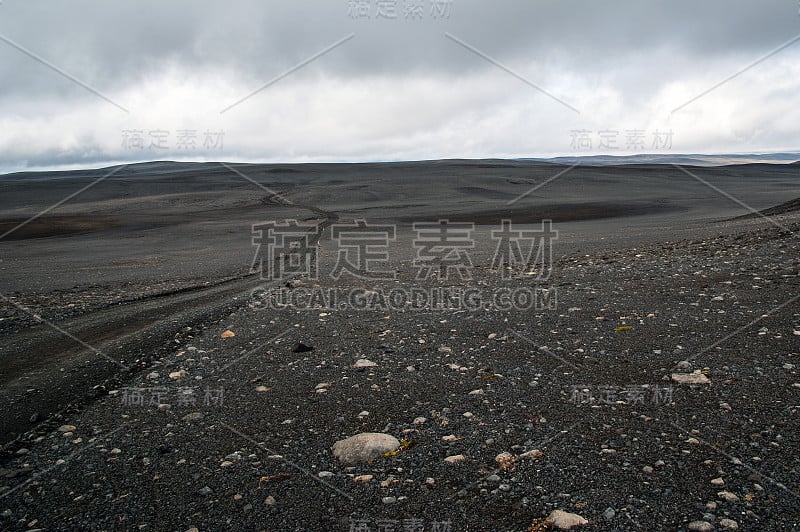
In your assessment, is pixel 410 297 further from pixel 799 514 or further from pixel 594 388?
pixel 799 514

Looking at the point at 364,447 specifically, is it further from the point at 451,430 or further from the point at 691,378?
the point at 691,378

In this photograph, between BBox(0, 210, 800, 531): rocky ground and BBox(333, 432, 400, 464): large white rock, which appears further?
BBox(333, 432, 400, 464): large white rock

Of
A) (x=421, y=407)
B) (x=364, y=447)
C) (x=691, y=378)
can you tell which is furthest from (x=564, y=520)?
(x=691, y=378)

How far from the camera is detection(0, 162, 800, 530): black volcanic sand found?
2.91 m

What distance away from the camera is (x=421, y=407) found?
4098mm

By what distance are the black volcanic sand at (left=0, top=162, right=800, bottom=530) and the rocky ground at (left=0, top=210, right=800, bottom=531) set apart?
0.02 meters

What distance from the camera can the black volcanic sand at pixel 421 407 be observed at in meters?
2.91

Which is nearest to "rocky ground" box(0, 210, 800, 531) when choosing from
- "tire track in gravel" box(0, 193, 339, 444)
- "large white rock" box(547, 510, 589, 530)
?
"large white rock" box(547, 510, 589, 530)

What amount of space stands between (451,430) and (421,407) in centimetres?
44

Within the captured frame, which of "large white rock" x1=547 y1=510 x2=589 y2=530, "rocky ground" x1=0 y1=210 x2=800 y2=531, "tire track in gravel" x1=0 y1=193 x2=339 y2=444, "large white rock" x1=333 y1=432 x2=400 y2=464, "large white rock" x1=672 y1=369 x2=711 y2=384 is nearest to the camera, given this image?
"large white rock" x1=547 y1=510 x2=589 y2=530

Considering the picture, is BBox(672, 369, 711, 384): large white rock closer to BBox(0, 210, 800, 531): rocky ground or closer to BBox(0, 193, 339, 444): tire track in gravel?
BBox(0, 210, 800, 531): rocky ground

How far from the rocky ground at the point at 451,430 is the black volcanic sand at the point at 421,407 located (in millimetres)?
16

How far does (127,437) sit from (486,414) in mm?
2621

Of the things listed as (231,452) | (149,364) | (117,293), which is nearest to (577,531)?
(231,452)
